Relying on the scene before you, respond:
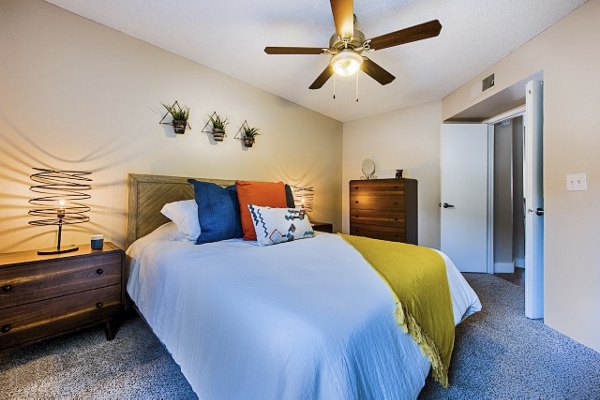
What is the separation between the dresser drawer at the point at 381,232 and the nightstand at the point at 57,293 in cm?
293

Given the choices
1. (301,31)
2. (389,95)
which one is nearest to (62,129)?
(301,31)

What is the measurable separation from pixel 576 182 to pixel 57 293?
3.56 metres

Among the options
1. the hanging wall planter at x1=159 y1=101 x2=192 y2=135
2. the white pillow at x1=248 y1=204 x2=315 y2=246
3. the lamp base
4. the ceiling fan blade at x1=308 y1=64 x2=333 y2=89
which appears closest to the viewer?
the lamp base

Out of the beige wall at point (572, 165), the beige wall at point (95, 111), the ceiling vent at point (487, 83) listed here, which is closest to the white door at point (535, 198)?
the beige wall at point (572, 165)

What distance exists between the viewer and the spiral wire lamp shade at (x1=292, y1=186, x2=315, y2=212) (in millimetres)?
3489

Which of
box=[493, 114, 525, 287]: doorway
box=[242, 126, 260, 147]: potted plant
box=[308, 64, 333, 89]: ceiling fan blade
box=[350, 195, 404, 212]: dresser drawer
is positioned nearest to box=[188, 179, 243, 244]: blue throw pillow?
box=[242, 126, 260, 147]: potted plant

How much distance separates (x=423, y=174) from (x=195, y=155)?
3120 millimetres

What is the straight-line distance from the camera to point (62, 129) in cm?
182

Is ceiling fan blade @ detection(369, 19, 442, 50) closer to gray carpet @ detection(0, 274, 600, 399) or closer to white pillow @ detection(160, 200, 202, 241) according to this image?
white pillow @ detection(160, 200, 202, 241)

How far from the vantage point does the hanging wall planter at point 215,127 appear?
261 cm

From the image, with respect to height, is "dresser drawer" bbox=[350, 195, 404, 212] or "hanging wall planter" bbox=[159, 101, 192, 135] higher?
"hanging wall planter" bbox=[159, 101, 192, 135]

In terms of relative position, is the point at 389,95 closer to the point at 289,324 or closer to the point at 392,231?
the point at 392,231

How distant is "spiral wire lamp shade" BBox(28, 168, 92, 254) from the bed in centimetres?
83

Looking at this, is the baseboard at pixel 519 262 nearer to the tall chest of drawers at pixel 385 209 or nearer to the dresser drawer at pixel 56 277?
the tall chest of drawers at pixel 385 209
